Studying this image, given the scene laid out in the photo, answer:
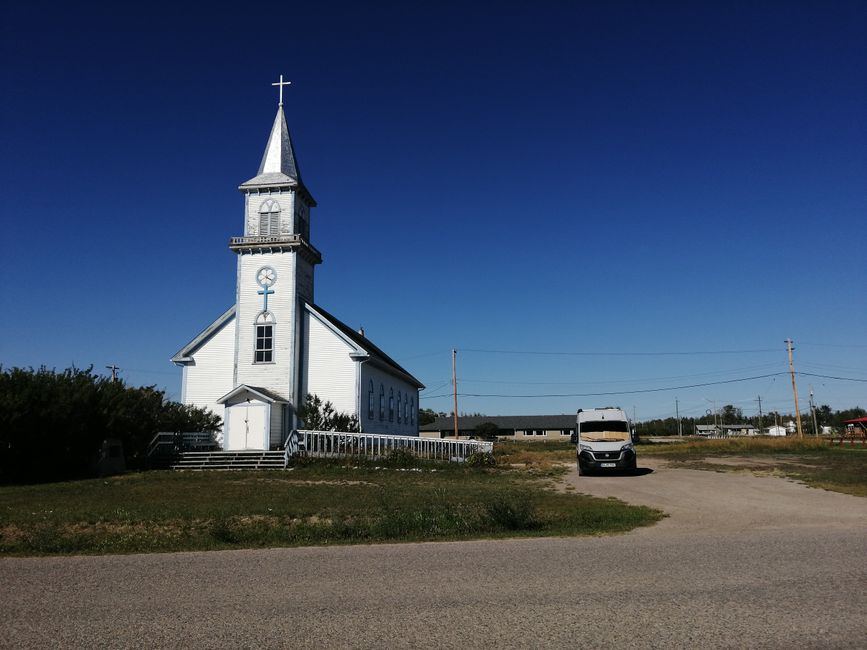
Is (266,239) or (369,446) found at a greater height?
(266,239)

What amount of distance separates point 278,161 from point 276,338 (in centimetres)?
976

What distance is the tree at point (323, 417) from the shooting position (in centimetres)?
3098

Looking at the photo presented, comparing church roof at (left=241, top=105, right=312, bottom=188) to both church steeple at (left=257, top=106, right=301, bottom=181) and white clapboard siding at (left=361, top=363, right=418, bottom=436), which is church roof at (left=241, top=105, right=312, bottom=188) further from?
white clapboard siding at (left=361, top=363, right=418, bottom=436)

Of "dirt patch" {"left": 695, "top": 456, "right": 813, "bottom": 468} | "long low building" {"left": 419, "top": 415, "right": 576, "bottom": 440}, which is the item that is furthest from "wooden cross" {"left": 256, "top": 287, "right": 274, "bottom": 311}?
"long low building" {"left": 419, "top": 415, "right": 576, "bottom": 440}

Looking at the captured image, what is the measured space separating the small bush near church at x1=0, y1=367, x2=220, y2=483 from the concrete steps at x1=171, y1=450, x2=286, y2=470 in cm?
187

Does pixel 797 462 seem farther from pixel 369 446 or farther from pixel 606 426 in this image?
pixel 369 446

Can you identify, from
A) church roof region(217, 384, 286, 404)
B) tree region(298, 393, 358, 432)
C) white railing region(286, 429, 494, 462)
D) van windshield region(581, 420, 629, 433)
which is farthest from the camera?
tree region(298, 393, 358, 432)

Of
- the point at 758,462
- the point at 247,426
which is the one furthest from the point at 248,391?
the point at 758,462

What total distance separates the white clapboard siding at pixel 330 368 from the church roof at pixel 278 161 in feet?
23.5

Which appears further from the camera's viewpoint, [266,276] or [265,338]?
[266,276]

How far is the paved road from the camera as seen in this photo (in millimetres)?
5418

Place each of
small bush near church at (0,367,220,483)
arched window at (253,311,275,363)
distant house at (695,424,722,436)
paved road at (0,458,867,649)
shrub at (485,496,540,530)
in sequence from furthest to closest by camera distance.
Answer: distant house at (695,424,722,436)
arched window at (253,311,275,363)
small bush near church at (0,367,220,483)
shrub at (485,496,540,530)
paved road at (0,458,867,649)

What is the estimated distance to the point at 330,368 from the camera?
3319 cm

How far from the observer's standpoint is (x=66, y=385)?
82.1ft
